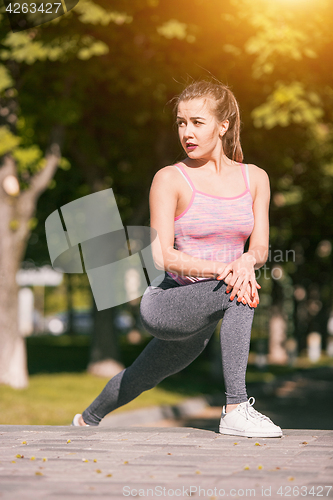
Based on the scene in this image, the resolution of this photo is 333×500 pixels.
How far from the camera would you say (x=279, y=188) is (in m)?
20.1

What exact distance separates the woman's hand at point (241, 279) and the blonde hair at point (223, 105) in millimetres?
776

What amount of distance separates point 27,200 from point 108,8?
3565 millimetres

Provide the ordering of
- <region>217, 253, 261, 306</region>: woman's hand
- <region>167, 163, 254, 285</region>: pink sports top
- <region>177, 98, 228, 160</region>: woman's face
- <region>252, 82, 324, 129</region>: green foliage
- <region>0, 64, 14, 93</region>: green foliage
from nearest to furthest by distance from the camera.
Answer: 1. <region>217, 253, 261, 306</region>: woman's hand
2. <region>167, 163, 254, 285</region>: pink sports top
3. <region>177, 98, 228, 160</region>: woman's face
4. <region>0, 64, 14, 93</region>: green foliage
5. <region>252, 82, 324, 129</region>: green foliage

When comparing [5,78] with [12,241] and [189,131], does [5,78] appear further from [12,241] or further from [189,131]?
[189,131]

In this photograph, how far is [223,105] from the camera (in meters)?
4.04

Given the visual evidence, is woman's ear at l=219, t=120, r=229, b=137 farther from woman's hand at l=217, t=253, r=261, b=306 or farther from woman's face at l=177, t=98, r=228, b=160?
woman's hand at l=217, t=253, r=261, b=306

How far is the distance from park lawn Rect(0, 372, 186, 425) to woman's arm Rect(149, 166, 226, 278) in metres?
6.15

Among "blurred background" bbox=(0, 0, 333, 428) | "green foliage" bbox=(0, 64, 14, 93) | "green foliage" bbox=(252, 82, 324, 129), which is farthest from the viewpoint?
"green foliage" bbox=(252, 82, 324, 129)

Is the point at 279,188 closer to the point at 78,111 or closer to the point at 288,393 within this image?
the point at 288,393

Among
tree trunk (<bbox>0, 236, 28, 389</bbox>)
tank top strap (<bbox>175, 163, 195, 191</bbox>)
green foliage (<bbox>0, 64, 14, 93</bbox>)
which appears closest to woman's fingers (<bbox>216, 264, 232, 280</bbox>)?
tank top strap (<bbox>175, 163, 195, 191</bbox>)

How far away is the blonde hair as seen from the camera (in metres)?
4.02

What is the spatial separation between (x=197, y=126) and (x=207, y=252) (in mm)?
681

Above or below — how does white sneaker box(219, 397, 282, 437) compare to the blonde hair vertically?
below

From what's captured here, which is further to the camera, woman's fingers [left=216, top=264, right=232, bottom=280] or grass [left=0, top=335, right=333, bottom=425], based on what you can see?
grass [left=0, top=335, right=333, bottom=425]
